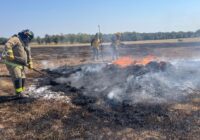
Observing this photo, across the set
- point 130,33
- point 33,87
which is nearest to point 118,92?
point 33,87

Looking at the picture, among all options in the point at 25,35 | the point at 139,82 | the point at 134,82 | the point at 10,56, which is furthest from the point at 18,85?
the point at 139,82

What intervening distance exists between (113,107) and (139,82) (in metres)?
2.59

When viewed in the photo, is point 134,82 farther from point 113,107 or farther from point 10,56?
point 10,56

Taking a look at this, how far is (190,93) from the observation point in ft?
34.9

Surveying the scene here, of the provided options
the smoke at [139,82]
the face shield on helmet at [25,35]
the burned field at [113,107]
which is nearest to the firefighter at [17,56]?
the face shield on helmet at [25,35]

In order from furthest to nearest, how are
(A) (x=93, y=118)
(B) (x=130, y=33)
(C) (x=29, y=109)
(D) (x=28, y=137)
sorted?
(B) (x=130, y=33)
(C) (x=29, y=109)
(A) (x=93, y=118)
(D) (x=28, y=137)

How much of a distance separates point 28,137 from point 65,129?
930 mm

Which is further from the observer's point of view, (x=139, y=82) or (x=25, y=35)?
(x=139, y=82)

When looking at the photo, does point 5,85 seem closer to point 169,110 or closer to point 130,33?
point 169,110

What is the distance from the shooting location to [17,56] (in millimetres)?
10883

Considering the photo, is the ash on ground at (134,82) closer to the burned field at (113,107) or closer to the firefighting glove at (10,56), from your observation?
the burned field at (113,107)

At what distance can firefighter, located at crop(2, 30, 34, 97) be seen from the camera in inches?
411

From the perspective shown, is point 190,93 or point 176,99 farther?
point 190,93

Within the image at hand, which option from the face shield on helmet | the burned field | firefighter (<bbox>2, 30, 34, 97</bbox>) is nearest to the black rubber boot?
firefighter (<bbox>2, 30, 34, 97</bbox>)
